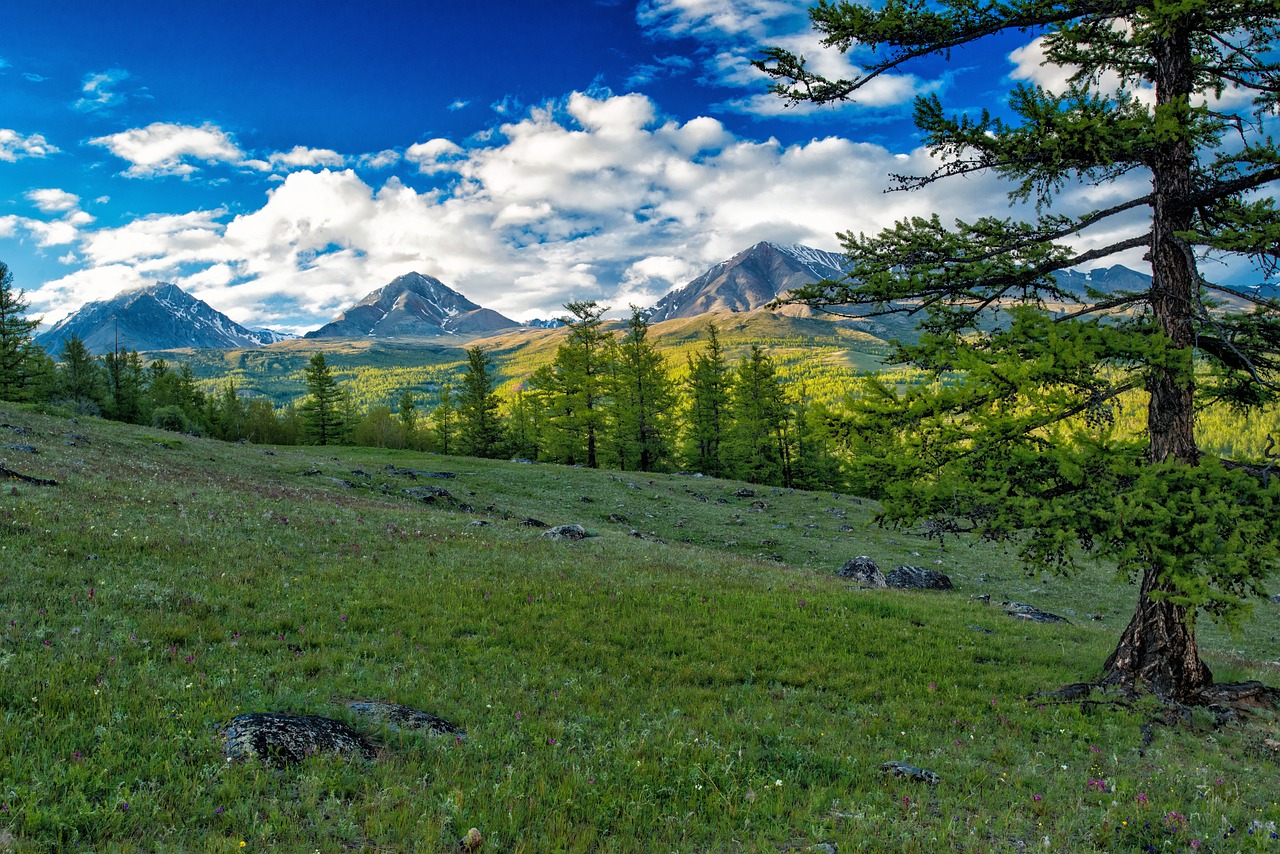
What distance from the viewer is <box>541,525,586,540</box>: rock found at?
23.2m

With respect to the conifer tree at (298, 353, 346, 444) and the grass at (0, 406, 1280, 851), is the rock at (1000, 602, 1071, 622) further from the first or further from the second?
the conifer tree at (298, 353, 346, 444)

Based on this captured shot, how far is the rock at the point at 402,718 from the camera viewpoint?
6.95 m

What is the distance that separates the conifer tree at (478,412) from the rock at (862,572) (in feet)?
175

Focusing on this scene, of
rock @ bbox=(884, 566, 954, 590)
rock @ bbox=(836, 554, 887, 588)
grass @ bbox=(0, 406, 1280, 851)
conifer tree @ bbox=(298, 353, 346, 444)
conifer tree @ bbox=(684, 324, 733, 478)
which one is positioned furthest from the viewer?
conifer tree @ bbox=(298, 353, 346, 444)

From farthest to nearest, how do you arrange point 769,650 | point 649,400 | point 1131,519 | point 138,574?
point 649,400 → point 769,650 → point 138,574 → point 1131,519

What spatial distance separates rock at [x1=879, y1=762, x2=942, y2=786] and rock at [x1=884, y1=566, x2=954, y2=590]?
1829 cm

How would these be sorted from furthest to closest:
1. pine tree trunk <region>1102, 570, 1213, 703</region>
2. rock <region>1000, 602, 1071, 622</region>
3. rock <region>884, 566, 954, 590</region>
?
rock <region>884, 566, 954, 590</region> < rock <region>1000, 602, 1071, 622</region> < pine tree trunk <region>1102, 570, 1213, 703</region>

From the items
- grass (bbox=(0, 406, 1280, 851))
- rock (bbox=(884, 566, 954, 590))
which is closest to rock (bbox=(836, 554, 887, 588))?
rock (bbox=(884, 566, 954, 590))

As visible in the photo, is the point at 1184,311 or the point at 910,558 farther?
the point at 910,558

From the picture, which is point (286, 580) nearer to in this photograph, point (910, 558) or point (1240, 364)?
point (1240, 364)

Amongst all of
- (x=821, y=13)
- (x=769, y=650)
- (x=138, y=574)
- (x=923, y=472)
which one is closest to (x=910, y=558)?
(x=769, y=650)

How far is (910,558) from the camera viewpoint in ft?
106

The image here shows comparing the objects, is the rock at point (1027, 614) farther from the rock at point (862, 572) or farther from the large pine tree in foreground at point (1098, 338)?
the large pine tree in foreground at point (1098, 338)

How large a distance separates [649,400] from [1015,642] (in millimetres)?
46464
